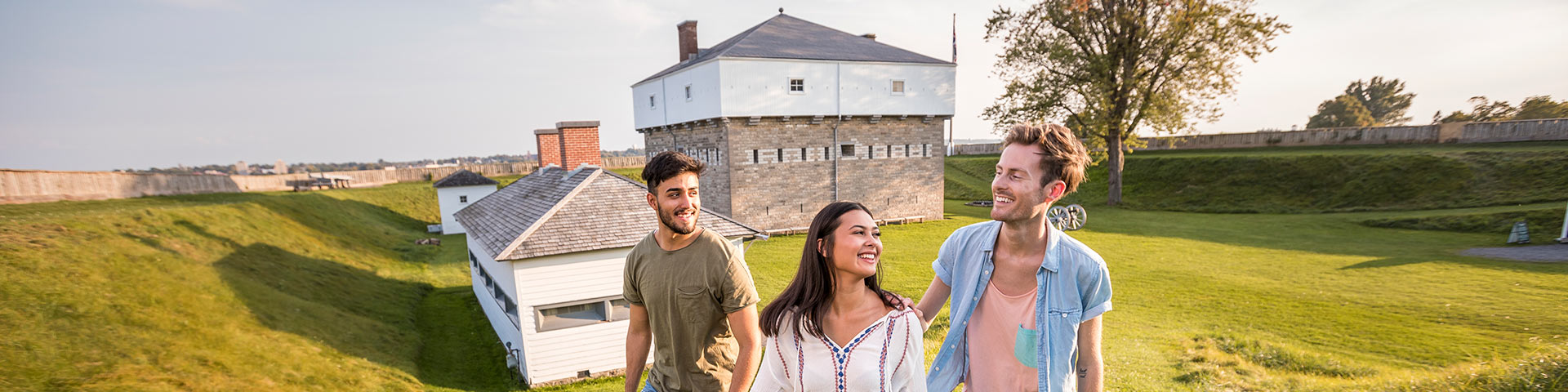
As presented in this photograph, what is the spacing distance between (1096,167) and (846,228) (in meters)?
42.2

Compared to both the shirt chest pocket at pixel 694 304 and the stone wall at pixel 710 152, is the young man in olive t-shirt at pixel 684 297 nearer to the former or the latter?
the shirt chest pocket at pixel 694 304

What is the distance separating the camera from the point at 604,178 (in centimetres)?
1361

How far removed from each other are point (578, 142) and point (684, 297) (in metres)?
18.7

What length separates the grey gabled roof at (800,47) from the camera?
25.9 meters

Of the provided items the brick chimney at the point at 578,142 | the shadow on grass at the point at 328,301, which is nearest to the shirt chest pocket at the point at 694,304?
the shadow on grass at the point at 328,301

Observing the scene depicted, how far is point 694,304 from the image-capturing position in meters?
3.49

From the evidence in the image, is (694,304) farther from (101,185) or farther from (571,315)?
(101,185)

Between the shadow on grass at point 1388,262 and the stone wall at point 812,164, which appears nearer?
the shadow on grass at point 1388,262

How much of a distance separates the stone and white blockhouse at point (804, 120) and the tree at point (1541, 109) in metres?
35.5

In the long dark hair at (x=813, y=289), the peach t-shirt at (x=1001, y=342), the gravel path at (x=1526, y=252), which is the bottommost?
the gravel path at (x=1526, y=252)

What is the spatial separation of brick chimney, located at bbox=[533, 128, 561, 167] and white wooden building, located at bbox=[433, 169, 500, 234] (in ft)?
17.3

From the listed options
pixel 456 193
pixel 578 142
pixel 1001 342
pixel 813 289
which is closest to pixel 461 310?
pixel 578 142

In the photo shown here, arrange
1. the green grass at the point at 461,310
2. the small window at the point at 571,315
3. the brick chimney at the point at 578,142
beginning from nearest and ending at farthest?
the green grass at the point at 461,310, the small window at the point at 571,315, the brick chimney at the point at 578,142

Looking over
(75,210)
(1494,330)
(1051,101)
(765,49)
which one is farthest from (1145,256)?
(75,210)
